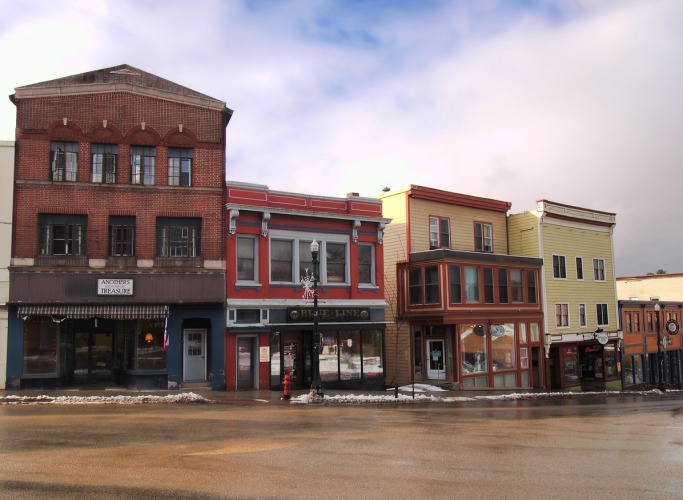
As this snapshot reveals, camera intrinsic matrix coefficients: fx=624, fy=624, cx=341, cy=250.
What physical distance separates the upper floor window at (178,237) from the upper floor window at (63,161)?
12.4ft

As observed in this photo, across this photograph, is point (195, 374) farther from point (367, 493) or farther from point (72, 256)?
point (367, 493)

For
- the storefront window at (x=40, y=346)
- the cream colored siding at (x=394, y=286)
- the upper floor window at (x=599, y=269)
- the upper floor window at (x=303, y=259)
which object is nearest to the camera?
the storefront window at (x=40, y=346)

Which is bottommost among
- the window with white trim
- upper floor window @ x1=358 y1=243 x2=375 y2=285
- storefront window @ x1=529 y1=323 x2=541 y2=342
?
storefront window @ x1=529 y1=323 x2=541 y2=342

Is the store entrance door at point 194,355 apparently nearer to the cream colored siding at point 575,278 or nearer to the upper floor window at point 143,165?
the upper floor window at point 143,165

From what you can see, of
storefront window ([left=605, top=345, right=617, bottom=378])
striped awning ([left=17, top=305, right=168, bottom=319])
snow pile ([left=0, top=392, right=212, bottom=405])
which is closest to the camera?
snow pile ([left=0, top=392, right=212, bottom=405])

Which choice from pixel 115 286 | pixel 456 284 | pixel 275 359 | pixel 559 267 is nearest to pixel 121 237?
pixel 115 286

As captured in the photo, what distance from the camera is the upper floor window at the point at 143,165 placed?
25078mm

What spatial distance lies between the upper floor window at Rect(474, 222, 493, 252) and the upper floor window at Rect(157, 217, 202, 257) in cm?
1743

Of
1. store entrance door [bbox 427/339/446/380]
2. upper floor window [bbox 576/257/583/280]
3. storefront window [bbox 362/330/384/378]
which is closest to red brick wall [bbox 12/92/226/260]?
storefront window [bbox 362/330/384/378]

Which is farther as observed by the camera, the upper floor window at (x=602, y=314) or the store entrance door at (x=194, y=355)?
the upper floor window at (x=602, y=314)

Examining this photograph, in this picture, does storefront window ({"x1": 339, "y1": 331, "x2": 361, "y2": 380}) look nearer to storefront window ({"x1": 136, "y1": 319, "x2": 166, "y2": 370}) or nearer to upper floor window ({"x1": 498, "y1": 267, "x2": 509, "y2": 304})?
storefront window ({"x1": 136, "y1": 319, "x2": 166, "y2": 370})

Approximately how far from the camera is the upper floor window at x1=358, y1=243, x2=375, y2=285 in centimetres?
2925

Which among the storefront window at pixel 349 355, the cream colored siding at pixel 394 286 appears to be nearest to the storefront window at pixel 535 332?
the cream colored siding at pixel 394 286

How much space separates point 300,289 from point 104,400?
31.3 ft
